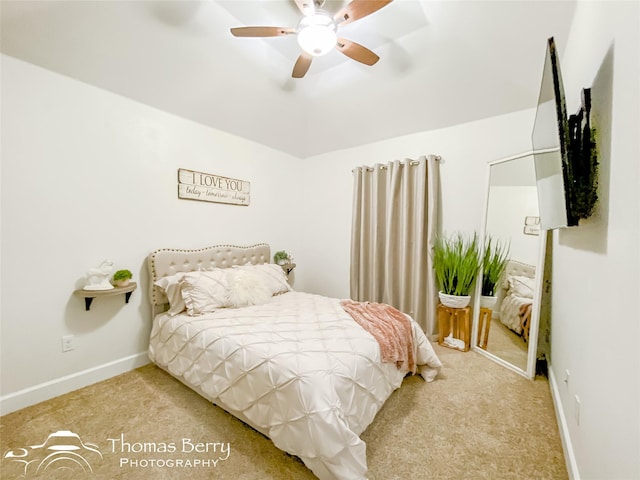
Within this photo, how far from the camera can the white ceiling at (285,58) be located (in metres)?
1.84

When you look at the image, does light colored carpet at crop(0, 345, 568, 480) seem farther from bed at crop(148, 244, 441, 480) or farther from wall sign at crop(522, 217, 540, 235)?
wall sign at crop(522, 217, 540, 235)

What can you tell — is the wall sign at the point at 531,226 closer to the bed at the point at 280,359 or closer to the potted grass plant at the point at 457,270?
the potted grass plant at the point at 457,270

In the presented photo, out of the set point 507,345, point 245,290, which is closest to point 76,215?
point 245,290

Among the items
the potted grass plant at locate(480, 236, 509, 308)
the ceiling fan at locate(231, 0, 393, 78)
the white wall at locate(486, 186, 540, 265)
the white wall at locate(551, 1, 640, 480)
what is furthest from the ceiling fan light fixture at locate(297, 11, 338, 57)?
the potted grass plant at locate(480, 236, 509, 308)

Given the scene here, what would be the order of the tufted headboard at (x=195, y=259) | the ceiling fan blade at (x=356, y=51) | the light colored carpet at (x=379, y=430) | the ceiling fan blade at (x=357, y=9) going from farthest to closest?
the tufted headboard at (x=195, y=259)
the ceiling fan blade at (x=356, y=51)
the ceiling fan blade at (x=357, y=9)
the light colored carpet at (x=379, y=430)

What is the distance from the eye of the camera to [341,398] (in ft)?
4.59

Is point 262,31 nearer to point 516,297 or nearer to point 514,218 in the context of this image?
point 514,218

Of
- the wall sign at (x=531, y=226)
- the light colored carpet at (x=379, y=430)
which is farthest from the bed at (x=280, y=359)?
the wall sign at (x=531, y=226)

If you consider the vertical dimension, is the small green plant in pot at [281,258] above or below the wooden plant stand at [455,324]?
above

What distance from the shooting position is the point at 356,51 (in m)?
1.98

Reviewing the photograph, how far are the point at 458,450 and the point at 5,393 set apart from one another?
2.97 m

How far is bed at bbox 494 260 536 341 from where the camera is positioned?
2387 millimetres

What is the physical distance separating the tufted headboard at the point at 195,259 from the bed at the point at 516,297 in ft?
8.90

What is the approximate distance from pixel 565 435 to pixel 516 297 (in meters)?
1.25
